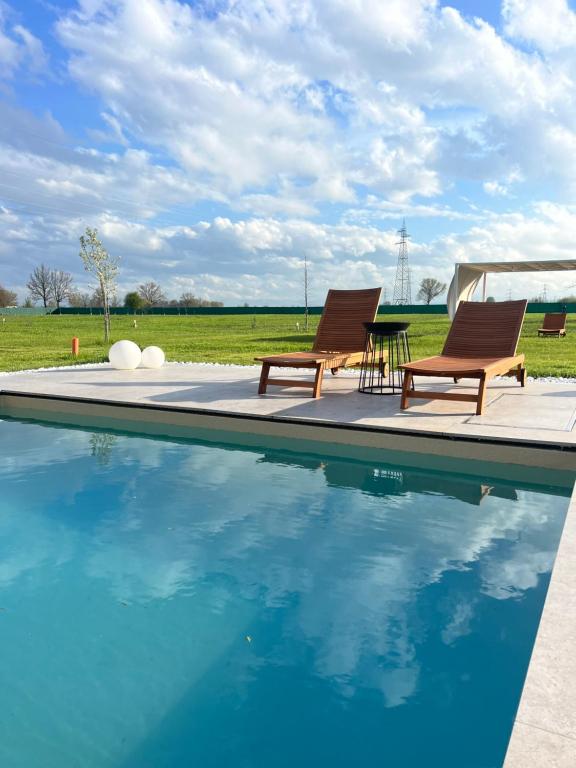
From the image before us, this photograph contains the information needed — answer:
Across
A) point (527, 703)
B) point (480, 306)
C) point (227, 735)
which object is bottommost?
point (227, 735)

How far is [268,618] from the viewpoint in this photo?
261 cm

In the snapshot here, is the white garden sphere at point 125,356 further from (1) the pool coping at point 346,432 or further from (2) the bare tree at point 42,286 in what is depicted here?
(2) the bare tree at point 42,286

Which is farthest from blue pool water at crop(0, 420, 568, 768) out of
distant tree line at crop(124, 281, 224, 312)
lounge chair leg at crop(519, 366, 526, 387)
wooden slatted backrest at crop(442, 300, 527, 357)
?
distant tree line at crop(124, 281, 224, 312)

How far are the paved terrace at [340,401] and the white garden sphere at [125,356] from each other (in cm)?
39

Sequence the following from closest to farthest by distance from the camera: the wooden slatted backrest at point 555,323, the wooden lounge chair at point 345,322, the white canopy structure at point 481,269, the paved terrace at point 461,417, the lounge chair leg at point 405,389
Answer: the paved terrace at point 461,417 → the lounge chair leg at point 405,389 → the wooden lounge chair at point 345,322 → the white canopy structure at point 481,269 → the wooden slatted backrest at point 555,323

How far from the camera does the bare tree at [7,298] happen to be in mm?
62969

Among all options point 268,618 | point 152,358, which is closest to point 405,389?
point 268,618

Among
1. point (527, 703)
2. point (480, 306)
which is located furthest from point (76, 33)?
point (527, 703)

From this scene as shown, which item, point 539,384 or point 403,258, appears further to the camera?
point 403,258

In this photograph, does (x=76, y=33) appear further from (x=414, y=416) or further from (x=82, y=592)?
(x=82, y=592)

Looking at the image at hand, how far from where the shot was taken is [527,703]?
5.45ft

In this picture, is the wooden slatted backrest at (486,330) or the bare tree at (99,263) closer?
the wooden slatted backrest at (486,330)

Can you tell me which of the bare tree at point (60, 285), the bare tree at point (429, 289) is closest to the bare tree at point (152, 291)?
the bare tree at point (60, 285)

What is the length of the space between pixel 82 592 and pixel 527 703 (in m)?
2.09
